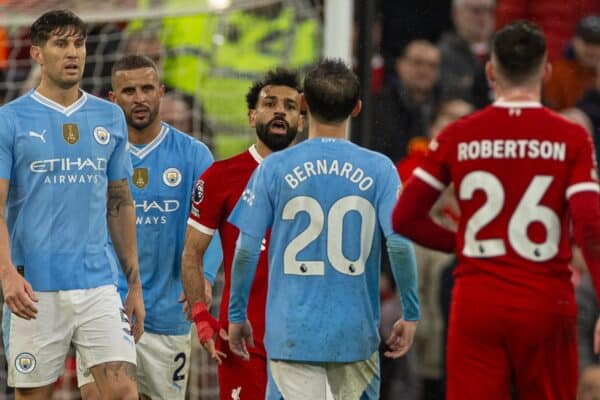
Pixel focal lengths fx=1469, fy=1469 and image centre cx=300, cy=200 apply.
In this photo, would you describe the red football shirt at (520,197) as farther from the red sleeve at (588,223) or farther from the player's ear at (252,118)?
the player's ear at (252,118)

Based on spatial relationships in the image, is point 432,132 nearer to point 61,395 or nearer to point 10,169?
point 61,395

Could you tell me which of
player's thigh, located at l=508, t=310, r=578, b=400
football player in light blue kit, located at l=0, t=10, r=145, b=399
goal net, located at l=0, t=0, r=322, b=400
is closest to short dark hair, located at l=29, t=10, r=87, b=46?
football player in light blue kit, located at l=0, t=10, r=145, b=399

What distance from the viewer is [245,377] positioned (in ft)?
22.7

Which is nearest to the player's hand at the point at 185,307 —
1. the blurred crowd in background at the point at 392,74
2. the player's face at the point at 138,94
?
the player's face at the point at 138,94

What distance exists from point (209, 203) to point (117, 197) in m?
0.44

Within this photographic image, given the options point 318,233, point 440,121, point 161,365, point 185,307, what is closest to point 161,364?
point 161,365

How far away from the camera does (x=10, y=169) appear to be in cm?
656

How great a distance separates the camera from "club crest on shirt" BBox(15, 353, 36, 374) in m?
6.61

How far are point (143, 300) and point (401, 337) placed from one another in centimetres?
181

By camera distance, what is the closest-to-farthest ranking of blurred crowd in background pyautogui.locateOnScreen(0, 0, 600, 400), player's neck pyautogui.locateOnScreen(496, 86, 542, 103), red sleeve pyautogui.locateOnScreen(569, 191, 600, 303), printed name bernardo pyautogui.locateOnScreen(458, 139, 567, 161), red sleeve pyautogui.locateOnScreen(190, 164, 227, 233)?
1. red sleeve pyautogui.locateOnScreen(569, 191, 600, 303)
2. printed name bernardo pyautogui.locateOnScreen(458, 139, 567, 161)
3. player's neck pyautogui.locateOnScreen(496, 86, 542, 103)
4. red sleeve pyautogui.locateOnScreen(190, 164, 227, 233)
5. blurred crowd in background pyautogui.locateOnScreen(0, 0, 600, 400)

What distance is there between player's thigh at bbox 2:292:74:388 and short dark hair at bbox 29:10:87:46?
1.17 m

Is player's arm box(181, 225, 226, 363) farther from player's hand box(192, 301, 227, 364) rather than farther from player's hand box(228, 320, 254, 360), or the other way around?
player's hand box(228, 320, 254, 360)

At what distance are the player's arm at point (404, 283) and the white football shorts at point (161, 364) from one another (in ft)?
6.08

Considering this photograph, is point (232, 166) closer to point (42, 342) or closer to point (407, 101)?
point (42, 342)
